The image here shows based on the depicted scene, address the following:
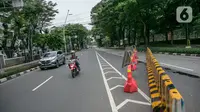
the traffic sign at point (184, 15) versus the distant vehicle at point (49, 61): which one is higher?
the traffic sign at point (184, 15)

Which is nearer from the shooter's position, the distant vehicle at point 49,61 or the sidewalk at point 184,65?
the sidewalk at point 184,65

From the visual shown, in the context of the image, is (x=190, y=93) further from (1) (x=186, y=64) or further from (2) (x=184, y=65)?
(1) (x=186, y=64)

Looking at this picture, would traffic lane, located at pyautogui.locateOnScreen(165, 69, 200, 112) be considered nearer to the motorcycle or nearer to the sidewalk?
the sidewalk

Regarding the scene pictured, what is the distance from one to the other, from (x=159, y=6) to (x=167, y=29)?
370 inches

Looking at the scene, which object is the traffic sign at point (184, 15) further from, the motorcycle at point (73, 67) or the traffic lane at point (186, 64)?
the motorcycle at point (73, 67)

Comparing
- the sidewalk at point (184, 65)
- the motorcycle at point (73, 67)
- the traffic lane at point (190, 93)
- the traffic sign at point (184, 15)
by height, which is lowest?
the sidewalk at point (184, 65)

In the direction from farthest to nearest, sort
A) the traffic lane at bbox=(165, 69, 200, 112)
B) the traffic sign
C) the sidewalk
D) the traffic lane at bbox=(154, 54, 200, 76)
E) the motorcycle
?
the motorcycle, the traffic lane at bbox=(154, 54, 200, 76), the sidewalk, the traffic sign, the traffic lane at bbox=(165, 69, 200, 112)

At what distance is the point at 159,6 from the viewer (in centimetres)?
3416

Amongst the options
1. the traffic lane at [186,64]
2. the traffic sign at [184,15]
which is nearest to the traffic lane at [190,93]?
the traffic lane at [186,64]

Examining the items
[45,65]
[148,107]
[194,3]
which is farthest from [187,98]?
[194,3]

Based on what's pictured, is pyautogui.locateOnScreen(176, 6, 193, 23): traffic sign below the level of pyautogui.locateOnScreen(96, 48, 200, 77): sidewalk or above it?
above

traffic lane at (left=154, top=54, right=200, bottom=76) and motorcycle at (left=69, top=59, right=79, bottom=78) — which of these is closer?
traffic lane at (left=154, top=54, right=200, bottom=76)

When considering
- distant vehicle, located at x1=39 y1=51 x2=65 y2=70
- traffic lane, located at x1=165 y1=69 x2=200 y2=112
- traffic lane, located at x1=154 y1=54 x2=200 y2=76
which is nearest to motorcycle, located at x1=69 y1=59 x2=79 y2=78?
traffic lane, located at x1=165 y1=69 x2=200 y2=112

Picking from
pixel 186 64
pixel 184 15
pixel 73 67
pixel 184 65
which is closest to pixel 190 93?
pixel 184 15
